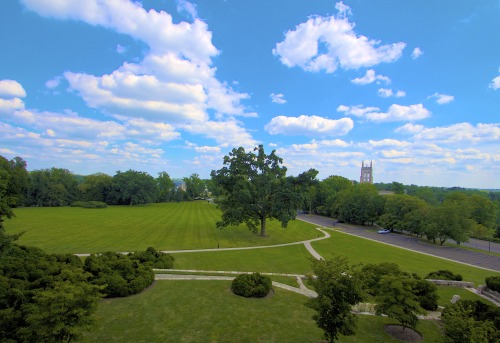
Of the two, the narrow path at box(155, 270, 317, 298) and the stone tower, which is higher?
the stone tower

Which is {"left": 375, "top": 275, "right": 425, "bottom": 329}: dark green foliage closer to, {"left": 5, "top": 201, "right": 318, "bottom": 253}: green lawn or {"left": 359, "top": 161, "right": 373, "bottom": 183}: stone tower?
{"left": 5, "top": 201, "right": 318, "bottom": 253}: green lawn

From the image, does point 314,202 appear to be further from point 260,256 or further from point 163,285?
point 163,285

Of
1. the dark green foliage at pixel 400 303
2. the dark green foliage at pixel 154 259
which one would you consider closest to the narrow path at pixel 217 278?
the dark green foliage at pixel 154 259

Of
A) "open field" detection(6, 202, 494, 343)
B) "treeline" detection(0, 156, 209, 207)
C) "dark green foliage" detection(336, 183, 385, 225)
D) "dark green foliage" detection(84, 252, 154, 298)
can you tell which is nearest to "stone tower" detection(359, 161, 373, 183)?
"dark green foliage" detection(336, 183, 385, 225)

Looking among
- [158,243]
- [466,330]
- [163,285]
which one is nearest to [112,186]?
[158,243]

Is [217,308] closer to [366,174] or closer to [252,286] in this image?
[252,286]

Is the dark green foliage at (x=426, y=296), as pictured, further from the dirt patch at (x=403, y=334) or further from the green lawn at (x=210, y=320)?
the dirt patch at (x=403, y=334)

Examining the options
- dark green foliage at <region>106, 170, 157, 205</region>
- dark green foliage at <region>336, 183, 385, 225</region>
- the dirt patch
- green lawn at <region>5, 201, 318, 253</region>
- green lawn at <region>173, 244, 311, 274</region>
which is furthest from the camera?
dark green foliage at <region>106, 170, 157, 205</region>

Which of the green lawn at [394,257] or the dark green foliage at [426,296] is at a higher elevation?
the dark green foliage at [426,296]
